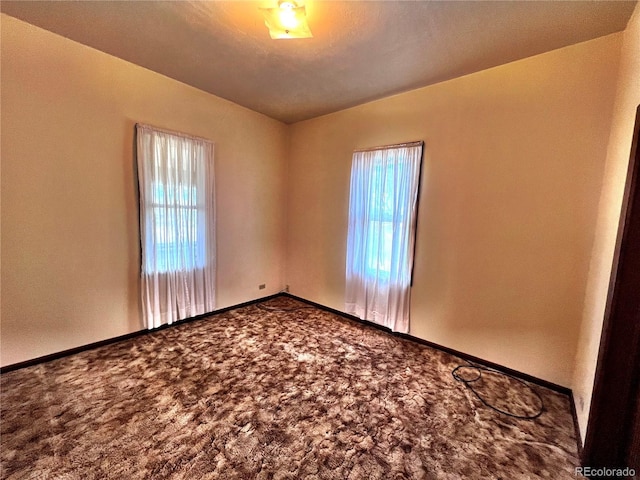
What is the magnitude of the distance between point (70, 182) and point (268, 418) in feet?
8.76

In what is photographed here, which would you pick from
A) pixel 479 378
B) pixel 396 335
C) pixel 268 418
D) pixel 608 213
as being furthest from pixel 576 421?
pixel 268 418

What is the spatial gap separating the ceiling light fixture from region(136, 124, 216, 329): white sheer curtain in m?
1.72

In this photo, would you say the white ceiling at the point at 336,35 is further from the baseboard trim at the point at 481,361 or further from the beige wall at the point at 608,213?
the baseboard trim at the point at 481,361

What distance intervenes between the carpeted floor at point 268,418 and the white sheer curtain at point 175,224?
1.79 feet

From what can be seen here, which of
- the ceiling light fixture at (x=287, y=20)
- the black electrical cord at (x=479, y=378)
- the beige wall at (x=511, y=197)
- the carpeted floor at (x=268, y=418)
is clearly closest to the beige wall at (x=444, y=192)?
the beige wall at (x=511, y=197)

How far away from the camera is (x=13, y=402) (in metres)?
1.84

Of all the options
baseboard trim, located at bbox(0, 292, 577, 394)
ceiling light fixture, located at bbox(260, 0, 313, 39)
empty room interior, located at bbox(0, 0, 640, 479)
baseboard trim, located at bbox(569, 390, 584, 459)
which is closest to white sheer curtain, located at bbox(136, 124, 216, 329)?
empty room interior, located at bbox(0, 0, 640, 479)

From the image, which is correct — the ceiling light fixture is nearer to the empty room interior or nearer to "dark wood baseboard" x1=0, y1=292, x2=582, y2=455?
the empty room interior

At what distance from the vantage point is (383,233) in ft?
10.3

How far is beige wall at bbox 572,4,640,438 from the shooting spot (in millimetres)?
1579

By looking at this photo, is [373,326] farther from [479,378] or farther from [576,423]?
[576,423]

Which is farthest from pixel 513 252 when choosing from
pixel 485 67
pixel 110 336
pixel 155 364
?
pixel 110 336

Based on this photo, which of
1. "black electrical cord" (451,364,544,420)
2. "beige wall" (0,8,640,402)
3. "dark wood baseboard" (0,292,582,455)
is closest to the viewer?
"black electrical cord" (451,364,544,420)

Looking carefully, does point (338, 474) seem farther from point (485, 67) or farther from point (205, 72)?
point (205, 72)
